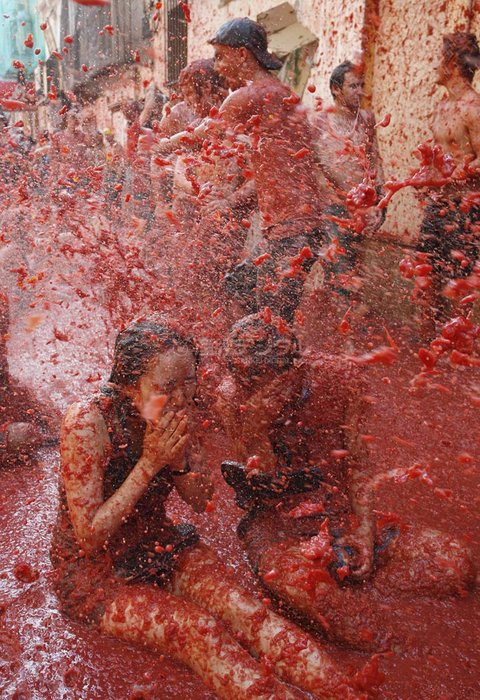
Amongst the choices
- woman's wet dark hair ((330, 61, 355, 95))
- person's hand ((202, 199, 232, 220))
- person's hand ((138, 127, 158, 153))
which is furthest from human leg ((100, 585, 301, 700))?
person's hand ((138, 127, 158, 153))

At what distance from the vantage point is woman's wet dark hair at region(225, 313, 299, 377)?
8.86 ft

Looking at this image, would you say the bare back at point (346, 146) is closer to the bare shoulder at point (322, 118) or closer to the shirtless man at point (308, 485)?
the bare shoulder at point (322, 118)

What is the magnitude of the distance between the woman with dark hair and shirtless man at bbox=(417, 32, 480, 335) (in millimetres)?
3252

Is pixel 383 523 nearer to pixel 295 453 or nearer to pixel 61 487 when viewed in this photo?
pixel 295 453

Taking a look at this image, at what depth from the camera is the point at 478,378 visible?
16.9 ft

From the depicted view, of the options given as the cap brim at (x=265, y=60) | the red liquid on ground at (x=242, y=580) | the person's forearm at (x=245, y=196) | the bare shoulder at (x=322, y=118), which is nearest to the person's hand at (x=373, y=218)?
the bare shoulder at (x=322, y=118)

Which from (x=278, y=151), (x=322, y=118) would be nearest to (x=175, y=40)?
(x=322, y=118)

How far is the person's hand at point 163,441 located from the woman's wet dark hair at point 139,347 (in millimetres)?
199

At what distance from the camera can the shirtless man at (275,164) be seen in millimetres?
3887

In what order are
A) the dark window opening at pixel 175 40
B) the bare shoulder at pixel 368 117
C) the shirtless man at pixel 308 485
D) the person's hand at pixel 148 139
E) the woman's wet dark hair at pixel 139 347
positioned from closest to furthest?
the woman's wet dark hair at pixel 139 347, the shirtless man at pixel 308 485, the bare shoulder at pixel 368 117, the person's hand at pixel 148 139, the dark window opening at pixel 175 40

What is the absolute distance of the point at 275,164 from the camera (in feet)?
13.0

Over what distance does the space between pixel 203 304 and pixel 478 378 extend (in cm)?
239

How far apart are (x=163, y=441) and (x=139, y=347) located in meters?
0.38

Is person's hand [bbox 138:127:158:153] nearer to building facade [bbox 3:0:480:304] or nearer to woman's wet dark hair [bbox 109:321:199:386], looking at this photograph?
building facade [bbox 3:0:480:304]
